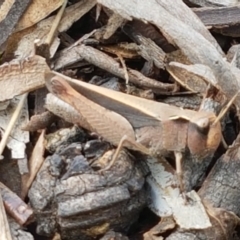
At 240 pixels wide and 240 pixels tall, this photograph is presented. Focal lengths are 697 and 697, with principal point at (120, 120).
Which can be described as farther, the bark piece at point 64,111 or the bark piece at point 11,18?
the bark piece at point 11,18

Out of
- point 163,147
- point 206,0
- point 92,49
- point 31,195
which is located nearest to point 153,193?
point 163,147

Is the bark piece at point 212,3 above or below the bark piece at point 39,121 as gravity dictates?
above

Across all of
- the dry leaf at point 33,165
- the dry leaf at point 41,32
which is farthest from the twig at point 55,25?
the dry leaf at point 33,165

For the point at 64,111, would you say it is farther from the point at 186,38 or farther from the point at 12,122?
the point at 186,38

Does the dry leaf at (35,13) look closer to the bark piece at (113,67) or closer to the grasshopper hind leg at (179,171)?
the bark piece at (113,67)

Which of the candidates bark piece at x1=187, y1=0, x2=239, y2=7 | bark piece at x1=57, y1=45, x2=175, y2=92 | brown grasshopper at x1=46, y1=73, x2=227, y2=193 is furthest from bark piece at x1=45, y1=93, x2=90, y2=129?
bark piece at x1=187, y1=0, x2=239, y2=7

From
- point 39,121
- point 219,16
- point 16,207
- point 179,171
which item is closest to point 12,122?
point 39,121

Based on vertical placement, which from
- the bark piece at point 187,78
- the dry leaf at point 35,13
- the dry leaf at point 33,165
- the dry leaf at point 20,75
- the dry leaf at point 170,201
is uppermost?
the dry leaf at point 35,13

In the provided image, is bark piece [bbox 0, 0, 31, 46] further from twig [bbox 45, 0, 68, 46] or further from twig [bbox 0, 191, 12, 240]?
twig [bbox 0, 191, 12, 240]
